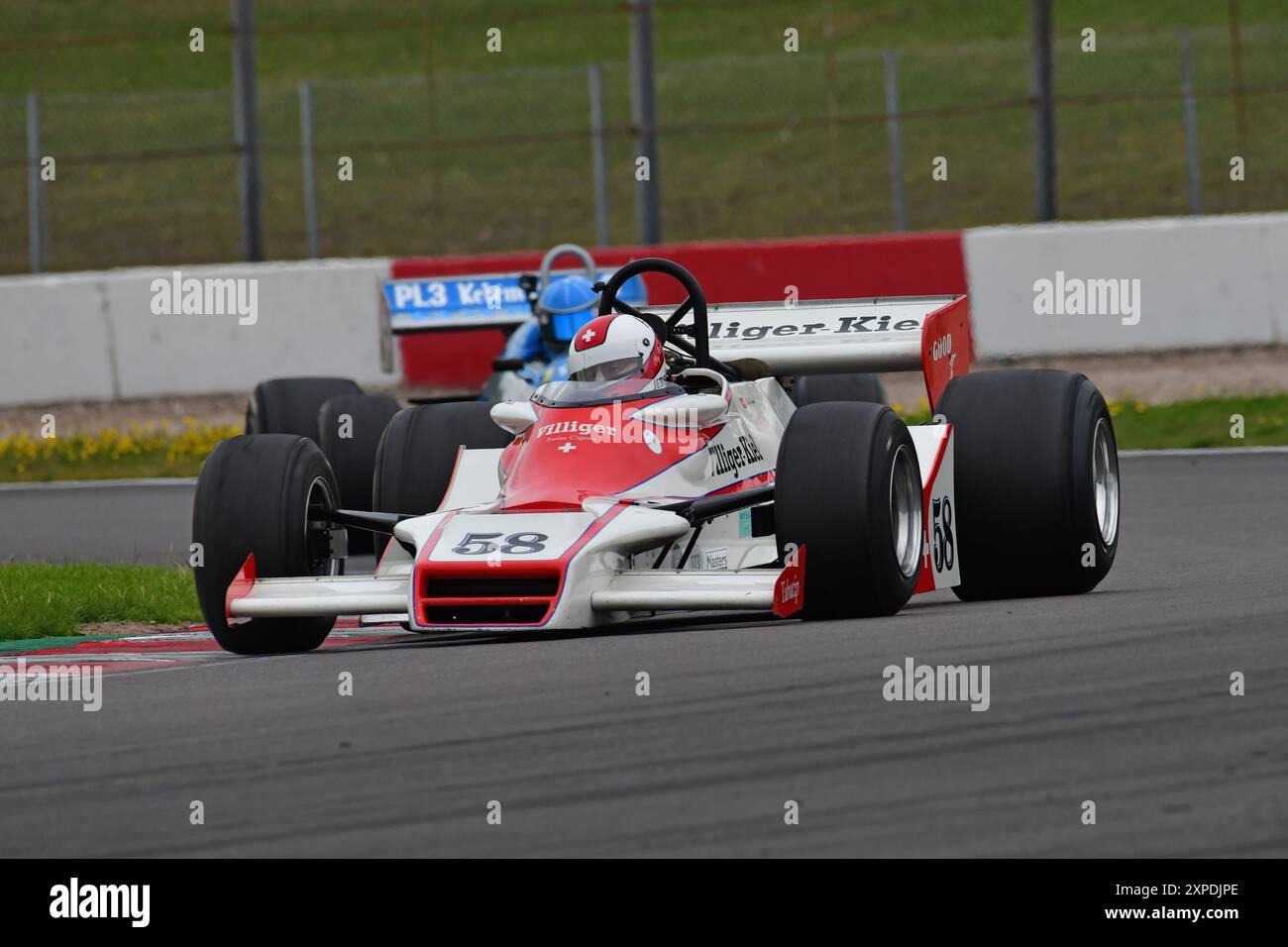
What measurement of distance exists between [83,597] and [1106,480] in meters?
4.47

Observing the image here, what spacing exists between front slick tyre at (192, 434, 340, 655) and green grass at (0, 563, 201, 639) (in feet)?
A: 5.30

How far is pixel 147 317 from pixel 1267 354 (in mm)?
8300

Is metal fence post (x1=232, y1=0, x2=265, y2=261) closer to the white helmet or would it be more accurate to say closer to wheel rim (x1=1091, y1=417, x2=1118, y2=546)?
the white helmet

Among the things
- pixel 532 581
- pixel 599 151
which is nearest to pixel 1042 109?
pixel 599 151

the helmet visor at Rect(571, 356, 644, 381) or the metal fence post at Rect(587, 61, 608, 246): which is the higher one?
the metal fence post at Rect(587, 61, 608, 246)

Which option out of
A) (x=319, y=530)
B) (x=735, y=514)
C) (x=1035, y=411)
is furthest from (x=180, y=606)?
(x=1035, y=411)

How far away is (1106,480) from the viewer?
993 cm

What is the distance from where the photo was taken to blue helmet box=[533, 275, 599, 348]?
47.5 feet

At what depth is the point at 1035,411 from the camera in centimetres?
953

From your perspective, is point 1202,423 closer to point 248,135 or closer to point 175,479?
point 175,479

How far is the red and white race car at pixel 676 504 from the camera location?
8.05 m

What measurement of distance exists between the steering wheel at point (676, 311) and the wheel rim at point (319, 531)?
4.51 ft

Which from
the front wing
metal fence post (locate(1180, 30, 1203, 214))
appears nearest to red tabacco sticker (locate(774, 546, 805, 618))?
the front wing

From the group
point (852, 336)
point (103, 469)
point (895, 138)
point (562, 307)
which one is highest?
point (895, 138)
